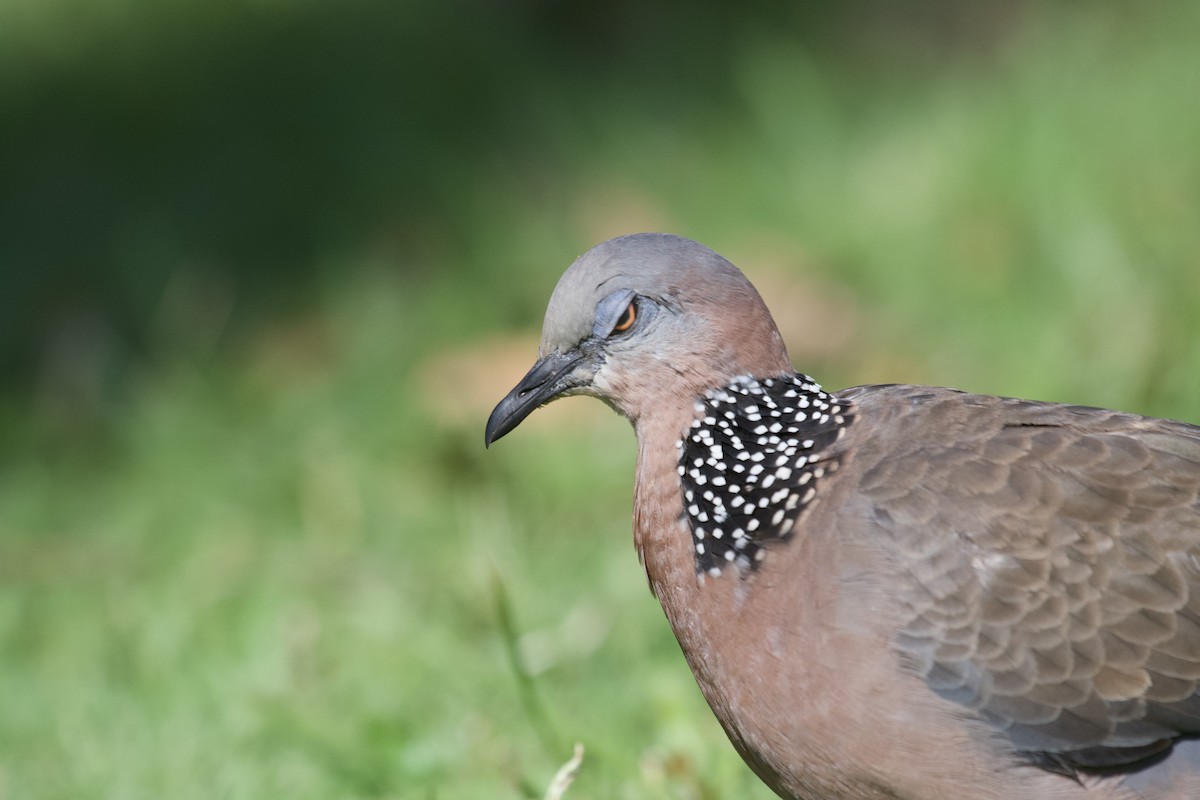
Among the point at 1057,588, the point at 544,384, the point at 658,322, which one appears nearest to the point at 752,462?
the point at 658,322

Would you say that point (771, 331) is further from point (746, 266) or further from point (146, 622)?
point (746, 266)

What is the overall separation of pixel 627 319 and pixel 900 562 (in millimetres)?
759

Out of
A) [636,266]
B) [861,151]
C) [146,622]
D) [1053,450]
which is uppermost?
[861,151]

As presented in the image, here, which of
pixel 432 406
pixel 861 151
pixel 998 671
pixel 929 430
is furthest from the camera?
pixel 861 151

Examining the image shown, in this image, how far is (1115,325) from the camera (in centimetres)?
507

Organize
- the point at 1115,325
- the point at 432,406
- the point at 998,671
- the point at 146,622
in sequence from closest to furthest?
the point at 998,671 → the point at 146,622 → the point at 1115,325 → the point at 432,406

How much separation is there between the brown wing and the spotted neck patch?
0.60ft

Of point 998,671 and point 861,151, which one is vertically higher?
point 861,151

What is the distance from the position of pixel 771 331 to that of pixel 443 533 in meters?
2.43

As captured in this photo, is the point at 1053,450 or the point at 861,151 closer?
the point at 1053,450

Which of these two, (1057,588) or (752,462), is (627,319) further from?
(1057,588)

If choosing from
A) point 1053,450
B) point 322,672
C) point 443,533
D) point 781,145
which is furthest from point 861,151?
point 1053,450

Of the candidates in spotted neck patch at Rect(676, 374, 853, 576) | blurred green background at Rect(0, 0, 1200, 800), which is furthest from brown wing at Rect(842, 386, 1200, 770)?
blurred green background at Rect(0, 0, 1200, 800)

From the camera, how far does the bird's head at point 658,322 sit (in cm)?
296
